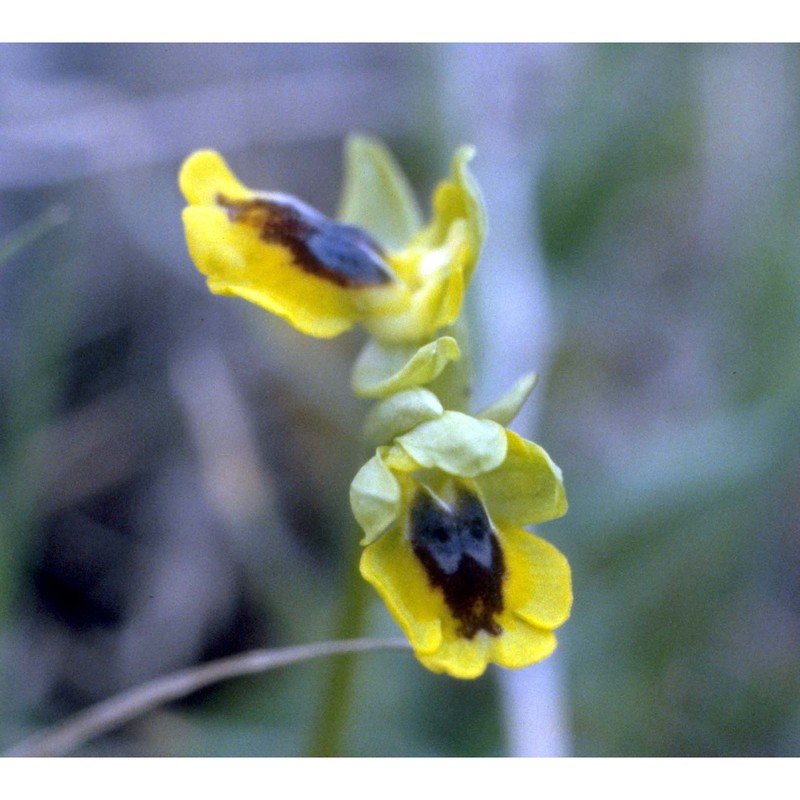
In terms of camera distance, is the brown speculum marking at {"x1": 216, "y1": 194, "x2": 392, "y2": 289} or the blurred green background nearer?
the brown speculum marking at {"x1": 216, "y1": 194, "x2": 392, "y2": 289}

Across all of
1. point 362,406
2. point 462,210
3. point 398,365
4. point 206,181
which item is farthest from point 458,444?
point 362,406

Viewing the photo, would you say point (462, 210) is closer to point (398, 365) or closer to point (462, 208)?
point (462, 208)

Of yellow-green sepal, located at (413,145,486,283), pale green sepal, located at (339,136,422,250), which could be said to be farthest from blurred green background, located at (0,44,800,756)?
yellow-green sepal, located at (413,145,486,283)

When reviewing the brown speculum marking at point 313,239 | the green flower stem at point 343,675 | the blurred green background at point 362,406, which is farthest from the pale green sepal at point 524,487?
the blurred green background at point 362,406

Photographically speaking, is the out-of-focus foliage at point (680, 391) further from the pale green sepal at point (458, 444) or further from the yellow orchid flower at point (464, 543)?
the pale green sepal at point (458, 444)

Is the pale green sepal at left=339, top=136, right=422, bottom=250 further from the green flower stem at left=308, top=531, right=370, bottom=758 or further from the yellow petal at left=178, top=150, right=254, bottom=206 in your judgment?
the green flower stem at left=308, top=531, right=370, bottom=758

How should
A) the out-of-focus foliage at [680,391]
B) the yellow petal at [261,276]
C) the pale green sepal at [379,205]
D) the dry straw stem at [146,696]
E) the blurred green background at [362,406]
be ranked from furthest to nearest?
the out-of-focus foliage at [680,391]
the blurred green background at [362,406]
the pale green sepal at [379,205]
the dry straw stem at [146,696]
the yellow petal at [261,276]
